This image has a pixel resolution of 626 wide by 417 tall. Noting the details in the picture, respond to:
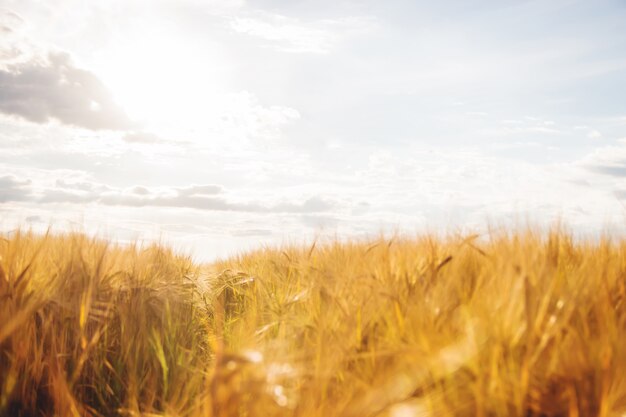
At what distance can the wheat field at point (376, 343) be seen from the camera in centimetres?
128

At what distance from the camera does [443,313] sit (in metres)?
1.63

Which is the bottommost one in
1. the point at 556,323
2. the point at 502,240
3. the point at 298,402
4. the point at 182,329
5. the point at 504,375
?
the point at 182,329

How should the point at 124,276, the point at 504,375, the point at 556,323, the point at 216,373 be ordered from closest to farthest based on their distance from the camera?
the point at 216,373 < the point at 504,375 < the point at 556,323 < the point at 124,276

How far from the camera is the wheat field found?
128 centimetres

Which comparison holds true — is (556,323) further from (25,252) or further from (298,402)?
(25,252)

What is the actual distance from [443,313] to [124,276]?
7.74 feet

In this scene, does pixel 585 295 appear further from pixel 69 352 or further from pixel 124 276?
pixel 124 276

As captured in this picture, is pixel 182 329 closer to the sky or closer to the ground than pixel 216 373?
closer to the ground

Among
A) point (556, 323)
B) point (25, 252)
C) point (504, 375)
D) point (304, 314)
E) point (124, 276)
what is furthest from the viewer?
point (124, 276)

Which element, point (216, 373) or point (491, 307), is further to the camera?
point (491, 307)

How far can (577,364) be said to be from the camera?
129 centimetres

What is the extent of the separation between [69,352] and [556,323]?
220cm

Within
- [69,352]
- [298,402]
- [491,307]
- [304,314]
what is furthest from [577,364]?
[69,352]

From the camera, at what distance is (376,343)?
178cm
